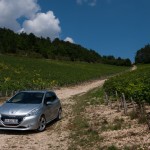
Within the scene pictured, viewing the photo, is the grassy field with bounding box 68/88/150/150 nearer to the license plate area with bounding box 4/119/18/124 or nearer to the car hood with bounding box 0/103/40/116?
the car hood with bounding box 0/103/40/116

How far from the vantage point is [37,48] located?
454 feet

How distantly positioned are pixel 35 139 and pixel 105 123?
3.42 m

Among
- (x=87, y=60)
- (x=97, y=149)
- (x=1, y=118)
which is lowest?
(x=97, y=149)

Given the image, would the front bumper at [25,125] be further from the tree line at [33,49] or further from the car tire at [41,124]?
the tree line at [33,49]

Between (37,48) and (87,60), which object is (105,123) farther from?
(87,60)

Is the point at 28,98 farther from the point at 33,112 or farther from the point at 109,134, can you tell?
the point at 109,134

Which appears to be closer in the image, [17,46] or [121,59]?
[17,46]

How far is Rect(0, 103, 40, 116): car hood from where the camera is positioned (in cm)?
1378

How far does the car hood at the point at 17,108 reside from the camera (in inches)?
543

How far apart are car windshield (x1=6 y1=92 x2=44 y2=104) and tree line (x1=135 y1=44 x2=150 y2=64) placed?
6299 inches

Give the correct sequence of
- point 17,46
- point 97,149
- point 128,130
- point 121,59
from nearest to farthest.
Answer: point 97,149 < point 128,130 < point 17,46 < point 121,59

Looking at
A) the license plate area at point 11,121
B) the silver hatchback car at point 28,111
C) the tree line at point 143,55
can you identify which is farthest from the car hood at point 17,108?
the tree line at point 143,55

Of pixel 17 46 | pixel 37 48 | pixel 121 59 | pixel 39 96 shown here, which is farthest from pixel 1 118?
pixel 121 59

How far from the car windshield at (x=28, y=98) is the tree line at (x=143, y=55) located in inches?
6299
